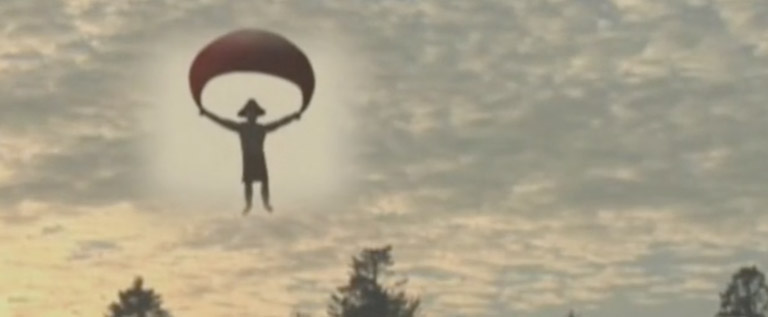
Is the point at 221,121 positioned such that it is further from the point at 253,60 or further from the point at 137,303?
the point at 137,303

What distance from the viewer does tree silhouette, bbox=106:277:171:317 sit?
488 ft

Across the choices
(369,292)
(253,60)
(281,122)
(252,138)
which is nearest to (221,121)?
(252,138)

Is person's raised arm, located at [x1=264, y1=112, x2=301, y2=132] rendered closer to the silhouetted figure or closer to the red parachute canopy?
the silhouetted figure

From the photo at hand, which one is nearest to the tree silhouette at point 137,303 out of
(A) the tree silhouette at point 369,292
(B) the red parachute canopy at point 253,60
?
(A) the tree silhouette at point 369,292

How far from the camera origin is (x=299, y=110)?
198 feet

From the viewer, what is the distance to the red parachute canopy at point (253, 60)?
197 feet

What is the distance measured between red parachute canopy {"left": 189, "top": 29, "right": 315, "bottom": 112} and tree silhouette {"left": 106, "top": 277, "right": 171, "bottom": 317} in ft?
289

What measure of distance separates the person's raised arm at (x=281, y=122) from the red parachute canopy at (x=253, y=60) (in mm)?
A: 1161

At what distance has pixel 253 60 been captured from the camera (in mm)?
60188

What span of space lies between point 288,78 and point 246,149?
3.19 metres

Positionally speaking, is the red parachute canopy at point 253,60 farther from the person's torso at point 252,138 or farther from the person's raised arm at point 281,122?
the person's torso at point 252,138

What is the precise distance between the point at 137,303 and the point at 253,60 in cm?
9007

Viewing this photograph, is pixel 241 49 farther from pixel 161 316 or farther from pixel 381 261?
pixel 161 316

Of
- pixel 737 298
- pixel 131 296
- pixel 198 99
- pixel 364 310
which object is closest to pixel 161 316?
pixel 131 296
